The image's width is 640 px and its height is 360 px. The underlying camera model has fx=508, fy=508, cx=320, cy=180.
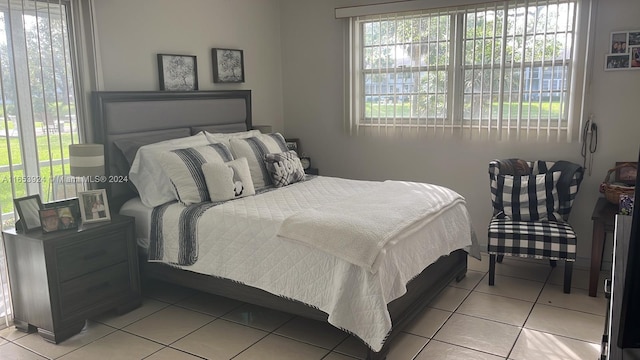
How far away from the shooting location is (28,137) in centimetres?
320

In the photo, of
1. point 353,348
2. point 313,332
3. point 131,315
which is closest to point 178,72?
point 131,315

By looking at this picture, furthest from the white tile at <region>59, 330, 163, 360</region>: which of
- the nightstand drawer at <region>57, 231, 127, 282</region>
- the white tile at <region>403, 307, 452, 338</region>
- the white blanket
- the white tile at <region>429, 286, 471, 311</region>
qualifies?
the white tile at <region>429, 286, 471, 311</region>

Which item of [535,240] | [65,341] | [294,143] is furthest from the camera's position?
[294,143]

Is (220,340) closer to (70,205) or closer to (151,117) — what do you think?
(70,205)

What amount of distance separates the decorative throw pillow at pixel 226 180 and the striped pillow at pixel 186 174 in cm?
5

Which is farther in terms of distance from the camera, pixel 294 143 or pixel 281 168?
pixel 294 143

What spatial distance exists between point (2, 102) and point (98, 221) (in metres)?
0.90

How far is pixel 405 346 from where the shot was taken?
2.89 metres

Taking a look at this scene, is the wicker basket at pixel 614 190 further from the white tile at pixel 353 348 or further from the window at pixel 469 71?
the white tile at pixel 353 348

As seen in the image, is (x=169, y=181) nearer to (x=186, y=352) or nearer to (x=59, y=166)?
(x=59, y=166)

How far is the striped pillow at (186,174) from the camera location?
11.1ft

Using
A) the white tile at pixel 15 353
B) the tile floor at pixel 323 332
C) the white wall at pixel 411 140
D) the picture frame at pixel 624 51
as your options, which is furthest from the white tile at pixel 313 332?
the picture frame at pixel 624 51

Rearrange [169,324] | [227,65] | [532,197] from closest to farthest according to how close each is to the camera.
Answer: [169,324], [532,197], [227,65]

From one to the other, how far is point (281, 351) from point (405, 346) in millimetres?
705
